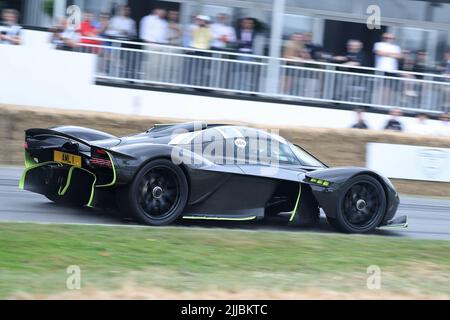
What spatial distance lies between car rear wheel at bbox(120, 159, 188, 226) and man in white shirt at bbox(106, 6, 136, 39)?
967 cm

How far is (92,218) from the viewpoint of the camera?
882 cm

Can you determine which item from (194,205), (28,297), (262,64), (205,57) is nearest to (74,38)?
(205,57)

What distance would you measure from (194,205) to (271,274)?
199cm

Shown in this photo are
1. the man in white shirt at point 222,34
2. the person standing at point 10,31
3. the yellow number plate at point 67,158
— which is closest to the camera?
the yellow number plate at point 67,158

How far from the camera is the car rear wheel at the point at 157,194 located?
8180 millimetres

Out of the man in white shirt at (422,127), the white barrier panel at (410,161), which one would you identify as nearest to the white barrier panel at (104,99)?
the man in white shirt at (422,127)

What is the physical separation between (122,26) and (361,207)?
981cm

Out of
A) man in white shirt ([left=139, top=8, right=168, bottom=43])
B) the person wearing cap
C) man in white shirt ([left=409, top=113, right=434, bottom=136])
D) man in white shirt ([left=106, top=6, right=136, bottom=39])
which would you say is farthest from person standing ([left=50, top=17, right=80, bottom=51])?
man in white shirt ([left=409, top=113, right=434, bottom=136])

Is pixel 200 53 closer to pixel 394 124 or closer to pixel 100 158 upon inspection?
pixel 394 124

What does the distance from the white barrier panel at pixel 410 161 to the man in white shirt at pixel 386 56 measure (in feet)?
12.9

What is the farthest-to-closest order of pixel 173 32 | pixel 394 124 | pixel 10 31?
pixel 173 32, pixel 394 124, pixel 10 31

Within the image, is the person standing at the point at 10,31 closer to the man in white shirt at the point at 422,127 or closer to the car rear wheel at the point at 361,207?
the man in white shirt at the point at 422,127

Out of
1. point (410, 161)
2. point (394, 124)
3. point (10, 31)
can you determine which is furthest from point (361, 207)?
point (10, 31)

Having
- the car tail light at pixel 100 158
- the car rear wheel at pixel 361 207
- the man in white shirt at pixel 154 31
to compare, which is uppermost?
the man in white shirt at pixel 154 31
